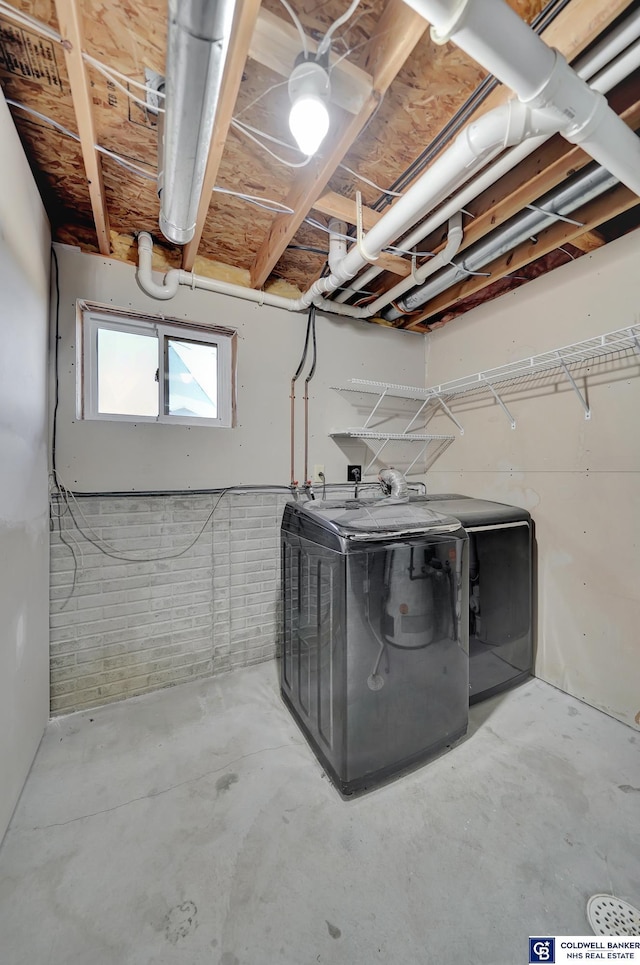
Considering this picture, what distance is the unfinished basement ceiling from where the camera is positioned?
1040 mm

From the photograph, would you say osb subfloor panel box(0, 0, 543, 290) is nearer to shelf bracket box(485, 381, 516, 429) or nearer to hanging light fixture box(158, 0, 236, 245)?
hanging light fixture box(158, 0, 236, 245)

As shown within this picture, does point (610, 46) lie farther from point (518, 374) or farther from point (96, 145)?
point (96, 145)

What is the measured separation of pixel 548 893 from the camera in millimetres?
1139

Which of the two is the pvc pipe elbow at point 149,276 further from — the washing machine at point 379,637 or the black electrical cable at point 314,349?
the washing machine at point 379,637

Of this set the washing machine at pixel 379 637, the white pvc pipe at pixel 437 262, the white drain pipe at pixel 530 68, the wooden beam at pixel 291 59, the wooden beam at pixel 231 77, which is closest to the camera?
the white drain pipe at pixel 530 68

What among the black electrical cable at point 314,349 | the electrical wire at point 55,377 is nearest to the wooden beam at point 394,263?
the black electrical cable at point 314,349

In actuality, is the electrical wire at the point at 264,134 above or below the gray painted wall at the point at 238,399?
above

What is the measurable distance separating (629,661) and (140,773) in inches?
96.2

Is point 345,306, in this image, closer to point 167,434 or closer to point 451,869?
point 167,434

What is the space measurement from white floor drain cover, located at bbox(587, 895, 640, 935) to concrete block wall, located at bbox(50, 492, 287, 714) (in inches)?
72.4

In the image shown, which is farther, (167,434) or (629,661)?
(167,434)

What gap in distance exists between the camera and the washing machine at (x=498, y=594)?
2.03 m

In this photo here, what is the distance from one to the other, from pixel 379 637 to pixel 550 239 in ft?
7.15

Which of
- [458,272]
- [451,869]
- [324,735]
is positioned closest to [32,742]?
[324,735]
